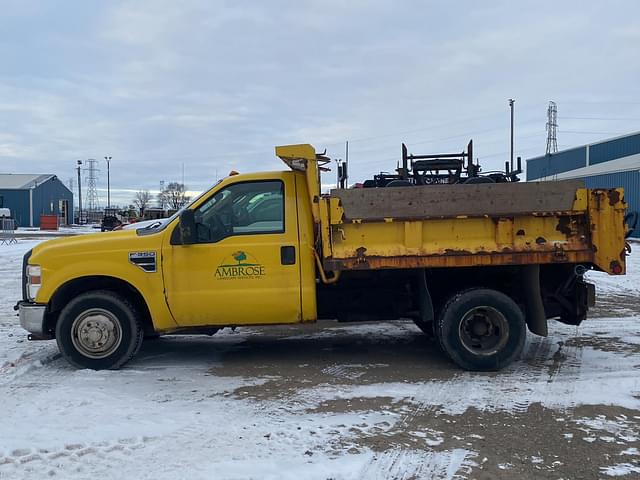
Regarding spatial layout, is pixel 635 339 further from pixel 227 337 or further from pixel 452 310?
pixel 227 337

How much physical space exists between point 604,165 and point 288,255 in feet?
129

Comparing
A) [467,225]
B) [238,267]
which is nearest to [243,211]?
[238,267]

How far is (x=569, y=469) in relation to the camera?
385 cm

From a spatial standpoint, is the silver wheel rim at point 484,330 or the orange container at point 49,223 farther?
the orange container at point 49,223

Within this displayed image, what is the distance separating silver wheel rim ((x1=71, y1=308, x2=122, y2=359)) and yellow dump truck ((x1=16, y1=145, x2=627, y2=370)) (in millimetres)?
12

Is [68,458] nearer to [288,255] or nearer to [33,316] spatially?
[33,316]

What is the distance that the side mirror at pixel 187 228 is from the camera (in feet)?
19.6

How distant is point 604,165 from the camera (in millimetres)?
39844

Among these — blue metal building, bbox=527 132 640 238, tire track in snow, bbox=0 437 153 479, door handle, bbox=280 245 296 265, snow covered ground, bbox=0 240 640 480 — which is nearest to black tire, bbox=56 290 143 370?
snow covered ground, bbox=0 240 640 480

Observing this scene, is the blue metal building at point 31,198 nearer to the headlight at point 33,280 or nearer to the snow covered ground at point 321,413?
the snow covered ground at point 321,413

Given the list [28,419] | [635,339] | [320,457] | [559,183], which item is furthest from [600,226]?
[28,419]

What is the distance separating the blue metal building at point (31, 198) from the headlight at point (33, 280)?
163 feet

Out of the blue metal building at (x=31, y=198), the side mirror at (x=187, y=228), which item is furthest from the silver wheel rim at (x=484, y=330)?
the blue metal building at (x=31, y=198)

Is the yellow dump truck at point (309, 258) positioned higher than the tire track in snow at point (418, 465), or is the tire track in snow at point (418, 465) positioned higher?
the yellow dump truck at point (309, 258)
